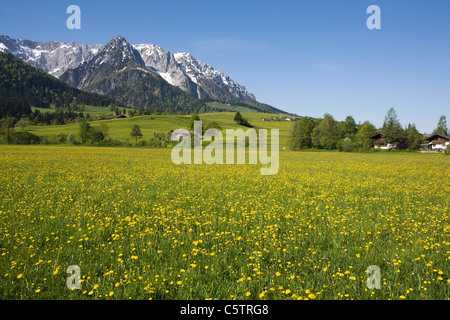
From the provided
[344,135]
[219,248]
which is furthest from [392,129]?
[219,248]

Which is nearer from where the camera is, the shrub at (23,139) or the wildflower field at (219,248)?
the wildflower field at (219,248)

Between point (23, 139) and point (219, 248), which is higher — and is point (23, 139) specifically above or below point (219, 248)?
above

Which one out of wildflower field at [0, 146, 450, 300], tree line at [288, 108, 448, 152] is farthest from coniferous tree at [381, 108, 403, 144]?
wildflower field at [0, 146, 450, 300]

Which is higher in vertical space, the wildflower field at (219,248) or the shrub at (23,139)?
the shrub at (23,139)

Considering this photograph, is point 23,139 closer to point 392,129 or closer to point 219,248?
point 219,248

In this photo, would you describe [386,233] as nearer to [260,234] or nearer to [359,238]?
[359,238]

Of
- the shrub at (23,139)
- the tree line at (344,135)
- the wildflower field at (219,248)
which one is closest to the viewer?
the wildflower field at (219,248)

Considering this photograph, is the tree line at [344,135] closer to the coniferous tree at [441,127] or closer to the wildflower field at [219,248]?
the coniferous tree at [441,127]

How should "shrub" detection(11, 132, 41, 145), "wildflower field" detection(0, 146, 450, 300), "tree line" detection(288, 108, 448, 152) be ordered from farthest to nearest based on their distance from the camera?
"tree line" detection(288, 108, 448, 152), "shrub" detection(11, 132, 41, 145), "wildflower field" detection(0, 146, 450, 300)

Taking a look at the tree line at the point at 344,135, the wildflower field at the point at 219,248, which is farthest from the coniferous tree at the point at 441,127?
the wildflower field at the point at 219,248

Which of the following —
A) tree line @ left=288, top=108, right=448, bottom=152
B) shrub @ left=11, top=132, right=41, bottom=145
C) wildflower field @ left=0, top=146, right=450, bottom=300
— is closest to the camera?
wildflower field @ left=0, top=146, right=450, bottom=300

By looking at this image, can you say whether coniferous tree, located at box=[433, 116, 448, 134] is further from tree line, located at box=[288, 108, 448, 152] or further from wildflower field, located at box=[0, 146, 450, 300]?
wildflower field, located at box=[0, 146, 450, 300]
